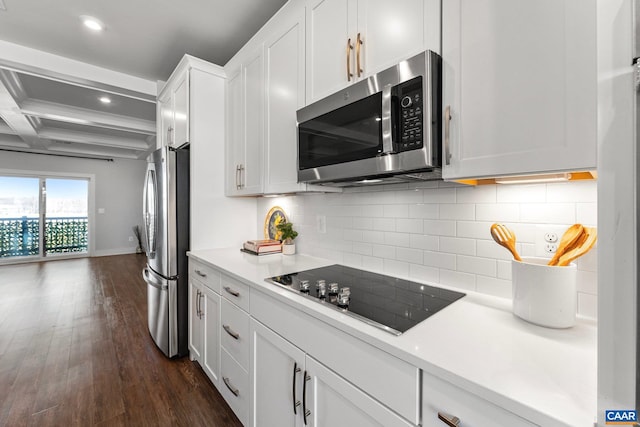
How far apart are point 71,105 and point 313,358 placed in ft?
17.0

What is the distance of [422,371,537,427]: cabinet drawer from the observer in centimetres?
57

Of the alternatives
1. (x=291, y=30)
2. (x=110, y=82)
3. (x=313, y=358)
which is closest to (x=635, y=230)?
(x=313, y=358)

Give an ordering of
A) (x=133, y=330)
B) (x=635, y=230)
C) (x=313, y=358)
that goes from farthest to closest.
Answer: (x=133, y=330) < (x=313, y=358) < (x=635, y=230)

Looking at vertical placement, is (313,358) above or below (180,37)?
below

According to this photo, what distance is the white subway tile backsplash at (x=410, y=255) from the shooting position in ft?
4.52

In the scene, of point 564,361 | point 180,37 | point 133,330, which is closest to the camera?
point 564,361

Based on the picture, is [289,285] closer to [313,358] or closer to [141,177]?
[313,358]

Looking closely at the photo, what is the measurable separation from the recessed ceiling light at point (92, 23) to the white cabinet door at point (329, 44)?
183 centimetres

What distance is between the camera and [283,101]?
1.74 meters

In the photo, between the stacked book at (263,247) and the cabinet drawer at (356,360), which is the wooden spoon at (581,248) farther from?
the stacked book at (263,247)

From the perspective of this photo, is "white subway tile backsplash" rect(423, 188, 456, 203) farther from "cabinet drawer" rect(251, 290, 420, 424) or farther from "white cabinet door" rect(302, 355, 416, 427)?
"white cabinet door" rect(302, 355, 416, 427)

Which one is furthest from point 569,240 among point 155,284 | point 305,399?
point 155,284

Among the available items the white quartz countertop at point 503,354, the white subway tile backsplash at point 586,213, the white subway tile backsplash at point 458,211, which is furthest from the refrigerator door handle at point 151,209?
the white subway tile backsplash at point 586,213

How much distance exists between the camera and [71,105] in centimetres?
409
